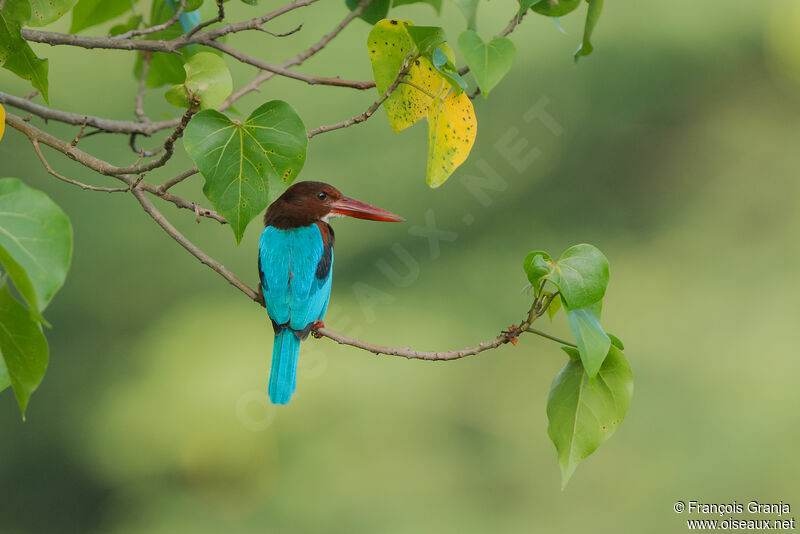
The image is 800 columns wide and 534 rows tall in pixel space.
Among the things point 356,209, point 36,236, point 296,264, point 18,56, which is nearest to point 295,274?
point 296,264

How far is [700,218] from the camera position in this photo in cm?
338

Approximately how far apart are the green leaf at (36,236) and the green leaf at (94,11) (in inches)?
33.9

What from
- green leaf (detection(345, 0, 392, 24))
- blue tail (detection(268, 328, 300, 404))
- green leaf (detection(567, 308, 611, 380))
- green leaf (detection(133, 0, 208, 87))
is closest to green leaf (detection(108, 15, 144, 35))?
green leaf (detection(133, 0, 208, 87))

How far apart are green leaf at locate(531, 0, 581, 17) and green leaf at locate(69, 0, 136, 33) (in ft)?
2.46

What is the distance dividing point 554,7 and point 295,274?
0.76 meters

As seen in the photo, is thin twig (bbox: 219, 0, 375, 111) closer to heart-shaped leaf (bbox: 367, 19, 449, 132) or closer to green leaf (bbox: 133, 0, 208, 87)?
green leaf (bbox: 133, 0, 208, 87)

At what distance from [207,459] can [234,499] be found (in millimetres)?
187

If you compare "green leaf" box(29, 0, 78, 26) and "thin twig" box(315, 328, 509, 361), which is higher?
"green leaf" box(29, 0, 78, 26)

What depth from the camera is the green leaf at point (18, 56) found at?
0.99 m

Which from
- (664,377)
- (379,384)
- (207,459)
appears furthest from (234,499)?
(664,377)

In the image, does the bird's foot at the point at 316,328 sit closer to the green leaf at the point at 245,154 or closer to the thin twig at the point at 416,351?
the thin twig at the point at 416,351

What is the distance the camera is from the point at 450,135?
1.07 m

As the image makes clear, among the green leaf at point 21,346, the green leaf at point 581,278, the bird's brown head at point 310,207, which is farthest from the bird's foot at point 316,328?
the green leaf at point 21,346

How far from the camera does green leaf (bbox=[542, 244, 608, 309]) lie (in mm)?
927
